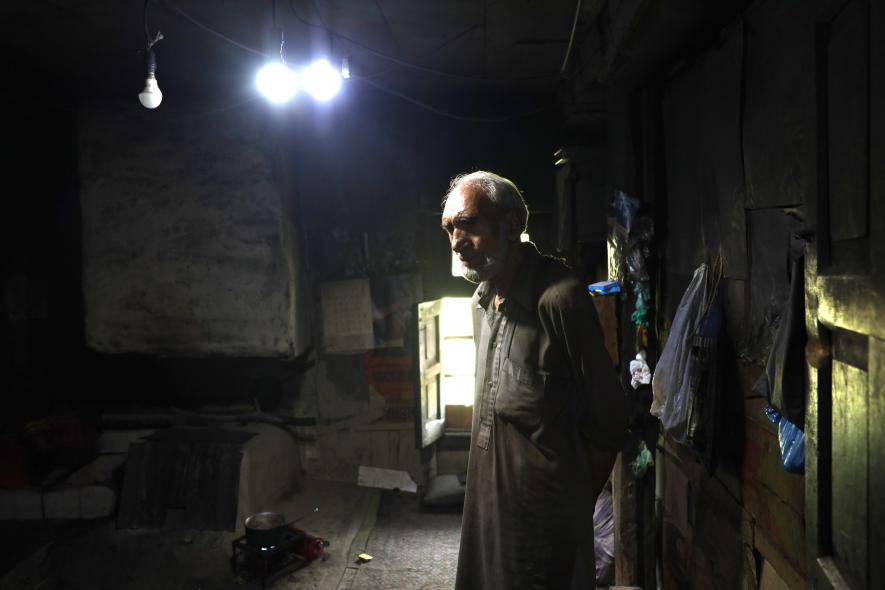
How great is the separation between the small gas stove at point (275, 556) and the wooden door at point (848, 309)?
4.60m

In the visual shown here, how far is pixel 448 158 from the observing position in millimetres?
7781

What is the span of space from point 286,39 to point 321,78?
59 cm

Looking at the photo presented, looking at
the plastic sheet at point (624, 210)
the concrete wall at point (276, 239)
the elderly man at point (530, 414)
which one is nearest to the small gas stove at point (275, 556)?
the concrete wall at point (276, 239)

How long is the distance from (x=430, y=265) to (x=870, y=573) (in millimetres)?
6626

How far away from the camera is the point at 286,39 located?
5430mm

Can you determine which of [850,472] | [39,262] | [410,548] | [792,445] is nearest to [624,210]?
[792,445]

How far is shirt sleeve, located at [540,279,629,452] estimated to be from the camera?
98.1 inches

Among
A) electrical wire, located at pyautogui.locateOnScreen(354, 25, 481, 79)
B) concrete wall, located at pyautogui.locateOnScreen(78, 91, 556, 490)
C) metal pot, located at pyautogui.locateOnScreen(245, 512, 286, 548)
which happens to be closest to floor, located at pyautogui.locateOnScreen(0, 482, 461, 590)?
metal pot, located at pyautogui.locateOnScreen(245, 512, 286, 548)

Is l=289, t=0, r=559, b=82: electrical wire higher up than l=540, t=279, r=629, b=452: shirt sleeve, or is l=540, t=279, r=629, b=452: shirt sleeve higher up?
l=289, t=0, r=559, b=82: electrical wire

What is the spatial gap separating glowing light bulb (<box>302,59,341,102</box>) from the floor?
13.9 feet

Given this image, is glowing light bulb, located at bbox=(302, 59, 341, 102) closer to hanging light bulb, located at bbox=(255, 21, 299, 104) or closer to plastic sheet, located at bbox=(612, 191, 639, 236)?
hanging light bulb, located at bbox=(255, 21, 299, 104)

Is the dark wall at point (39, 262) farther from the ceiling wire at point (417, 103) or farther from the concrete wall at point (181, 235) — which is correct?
the ceiling wire at point (417, 103)

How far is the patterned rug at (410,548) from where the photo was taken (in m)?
5.49

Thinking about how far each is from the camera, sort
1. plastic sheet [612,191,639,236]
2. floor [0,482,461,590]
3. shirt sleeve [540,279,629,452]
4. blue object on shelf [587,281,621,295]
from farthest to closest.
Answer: floor [0,482,461,590]
blue object on shelf [587,281,621,295]
plastic sheet [612,191,639,236]
shirt sleeve [540,279,629,452]
